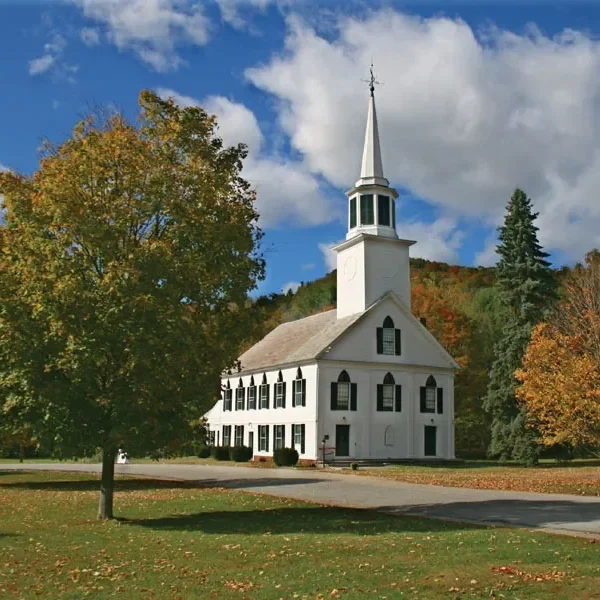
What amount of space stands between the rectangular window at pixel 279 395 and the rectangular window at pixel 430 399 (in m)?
8.66

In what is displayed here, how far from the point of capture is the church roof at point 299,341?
148ft

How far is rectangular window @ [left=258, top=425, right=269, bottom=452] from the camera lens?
48.7 meters

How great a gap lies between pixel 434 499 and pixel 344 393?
75.7 ft

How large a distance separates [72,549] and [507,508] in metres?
10.1

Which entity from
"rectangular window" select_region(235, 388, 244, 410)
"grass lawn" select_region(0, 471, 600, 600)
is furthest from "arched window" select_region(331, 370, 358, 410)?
"grass lawn" select_region(0, 471, 600, 600)

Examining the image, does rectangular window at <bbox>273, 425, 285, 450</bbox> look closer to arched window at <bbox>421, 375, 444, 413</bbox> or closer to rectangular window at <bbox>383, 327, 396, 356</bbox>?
rectangular window at <bbox>383, 327, 396, 356</bbox>

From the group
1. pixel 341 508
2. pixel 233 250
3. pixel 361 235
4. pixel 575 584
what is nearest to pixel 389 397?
pixel 361 235

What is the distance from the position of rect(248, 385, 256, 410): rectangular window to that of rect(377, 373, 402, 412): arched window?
A: 32.9 feet

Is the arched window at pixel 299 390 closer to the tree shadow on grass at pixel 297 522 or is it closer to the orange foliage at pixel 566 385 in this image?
the orange foliage at pixel 566 385

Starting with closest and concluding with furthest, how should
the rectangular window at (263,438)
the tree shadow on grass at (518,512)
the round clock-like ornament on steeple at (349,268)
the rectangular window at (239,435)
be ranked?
1. the tree shadow on grass at (518,512)
2. the round clock-like ornament on steeple at (349,268)
3. the rectangular window at (263,438)
4. the rectangular window at (239,435)

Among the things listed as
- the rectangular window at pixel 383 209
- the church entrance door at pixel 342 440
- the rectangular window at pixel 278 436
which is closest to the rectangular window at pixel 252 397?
the rectangular window at pixel 278 436

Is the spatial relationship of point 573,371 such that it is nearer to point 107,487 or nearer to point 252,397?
point 107,487

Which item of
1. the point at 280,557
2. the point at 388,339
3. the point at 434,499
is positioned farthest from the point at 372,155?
the point at 280,557

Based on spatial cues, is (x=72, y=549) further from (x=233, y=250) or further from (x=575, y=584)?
(x=575, y=584)
